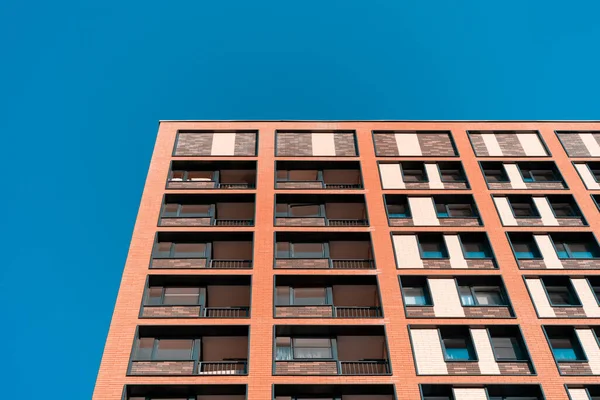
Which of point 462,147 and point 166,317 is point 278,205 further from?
point 462,147

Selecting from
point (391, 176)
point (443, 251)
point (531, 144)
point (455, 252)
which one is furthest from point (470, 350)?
point (531, 144)

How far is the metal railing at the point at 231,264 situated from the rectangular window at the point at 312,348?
524 cm

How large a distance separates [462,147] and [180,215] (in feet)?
61.3

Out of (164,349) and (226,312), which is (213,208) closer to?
(226,312)

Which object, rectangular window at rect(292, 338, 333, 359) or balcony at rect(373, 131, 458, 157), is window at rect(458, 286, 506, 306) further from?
balcony at rect(373, 131, 458, 157)

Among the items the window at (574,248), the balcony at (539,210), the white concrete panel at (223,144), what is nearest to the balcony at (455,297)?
the balcony at (539,210)

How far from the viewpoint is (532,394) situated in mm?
26734

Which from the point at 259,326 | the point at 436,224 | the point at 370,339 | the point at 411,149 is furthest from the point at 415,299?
the point at 411,149

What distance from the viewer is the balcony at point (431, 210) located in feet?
114

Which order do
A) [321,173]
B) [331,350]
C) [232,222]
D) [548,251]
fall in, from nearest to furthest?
1. [331,350]
2. [548,251]
3. [232,222]
4. [321,173]

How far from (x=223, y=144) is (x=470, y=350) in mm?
20431

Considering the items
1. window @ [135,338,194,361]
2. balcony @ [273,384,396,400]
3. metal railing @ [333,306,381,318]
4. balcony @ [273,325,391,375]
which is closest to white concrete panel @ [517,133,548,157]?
metal railing @ [333,306,381,318]

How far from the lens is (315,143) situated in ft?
132

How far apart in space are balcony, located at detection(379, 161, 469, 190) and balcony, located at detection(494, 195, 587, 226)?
276 centimetres
